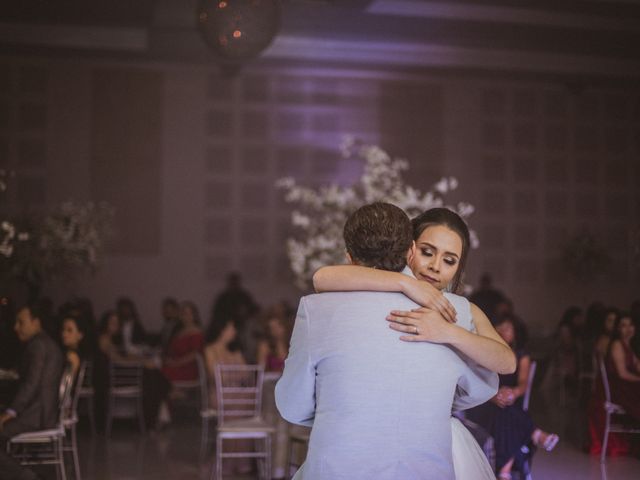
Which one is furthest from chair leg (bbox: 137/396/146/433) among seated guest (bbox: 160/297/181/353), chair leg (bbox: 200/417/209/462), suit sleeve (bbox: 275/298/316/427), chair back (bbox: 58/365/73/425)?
suit sleeve (bbox: 275/298/316/427)

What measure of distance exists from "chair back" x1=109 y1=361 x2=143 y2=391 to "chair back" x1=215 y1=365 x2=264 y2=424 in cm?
198

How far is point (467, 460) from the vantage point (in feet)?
7.90

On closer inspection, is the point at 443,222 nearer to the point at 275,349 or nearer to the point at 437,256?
the point at 437,256

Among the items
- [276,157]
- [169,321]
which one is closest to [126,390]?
[169,321]

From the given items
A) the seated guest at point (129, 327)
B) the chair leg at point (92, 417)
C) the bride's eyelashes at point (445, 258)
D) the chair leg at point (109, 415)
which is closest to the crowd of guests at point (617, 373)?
the chair leg at point (109, 415)

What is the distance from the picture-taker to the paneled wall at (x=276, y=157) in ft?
40.1

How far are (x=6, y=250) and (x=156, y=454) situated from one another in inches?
86.4

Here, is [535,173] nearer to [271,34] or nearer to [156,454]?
[156,454]

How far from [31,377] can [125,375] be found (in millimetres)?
3354

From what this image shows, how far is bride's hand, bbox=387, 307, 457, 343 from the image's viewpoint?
6.18 feet

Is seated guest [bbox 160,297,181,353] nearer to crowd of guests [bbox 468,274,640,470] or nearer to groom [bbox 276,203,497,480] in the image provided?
crowd of guests [bbox 468,274,640,470]

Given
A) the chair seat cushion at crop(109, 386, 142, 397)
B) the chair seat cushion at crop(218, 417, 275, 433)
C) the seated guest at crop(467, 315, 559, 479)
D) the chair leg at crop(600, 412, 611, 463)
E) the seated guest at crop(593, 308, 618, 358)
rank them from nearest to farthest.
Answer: the seated guest at crop(467, 315, 559, 479) < the chair seat cushion at crop(218, 417, 275, 433) < the chair leg at crop(600, 412, 611, 463) < the seated guest at crop(593, 308, 618, 358) < the chair seat cushion at crop(109, 386, 142, 397)

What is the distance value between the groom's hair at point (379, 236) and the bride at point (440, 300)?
0.05 m

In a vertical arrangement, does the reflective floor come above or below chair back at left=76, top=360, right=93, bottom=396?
below
